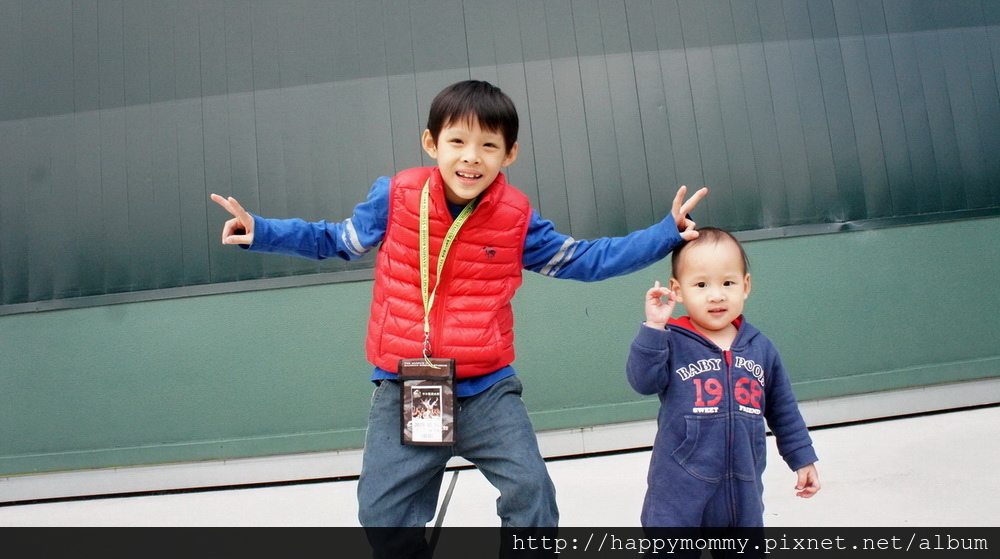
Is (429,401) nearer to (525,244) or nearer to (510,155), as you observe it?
(525,244)

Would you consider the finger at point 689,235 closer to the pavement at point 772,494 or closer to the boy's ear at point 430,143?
the boy's ear at point 430,143

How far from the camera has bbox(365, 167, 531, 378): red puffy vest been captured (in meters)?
1.39

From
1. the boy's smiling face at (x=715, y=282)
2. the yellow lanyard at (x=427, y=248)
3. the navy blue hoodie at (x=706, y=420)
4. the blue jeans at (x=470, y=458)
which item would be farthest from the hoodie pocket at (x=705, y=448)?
the yellow lanyard at (x=427, y=248)

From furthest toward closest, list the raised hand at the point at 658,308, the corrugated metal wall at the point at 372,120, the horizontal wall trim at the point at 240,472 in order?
the corrugated metal wall at the point at 372,120, the horizontal wall trim at the point at 240,472, the raised hand at the point at 658,308

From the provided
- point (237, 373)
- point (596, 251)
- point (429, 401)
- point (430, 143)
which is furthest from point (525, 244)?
point (237, 373)

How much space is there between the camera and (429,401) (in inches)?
52.6

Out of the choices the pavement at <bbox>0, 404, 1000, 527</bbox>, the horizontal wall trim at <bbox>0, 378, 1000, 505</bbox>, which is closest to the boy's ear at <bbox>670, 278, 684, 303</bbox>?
the pavement at <bbox>0, 404, 1000, 527</bbox>

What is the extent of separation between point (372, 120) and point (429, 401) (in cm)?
202

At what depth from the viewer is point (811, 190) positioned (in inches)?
119

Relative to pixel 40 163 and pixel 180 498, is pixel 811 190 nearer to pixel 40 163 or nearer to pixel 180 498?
pixel 180 498

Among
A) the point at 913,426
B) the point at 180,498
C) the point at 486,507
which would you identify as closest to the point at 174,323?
the point at 180,498

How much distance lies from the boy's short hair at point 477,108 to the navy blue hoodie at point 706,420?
1.96 ft

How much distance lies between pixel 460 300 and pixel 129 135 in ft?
8.27

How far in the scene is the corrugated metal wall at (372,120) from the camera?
294 centimetres
